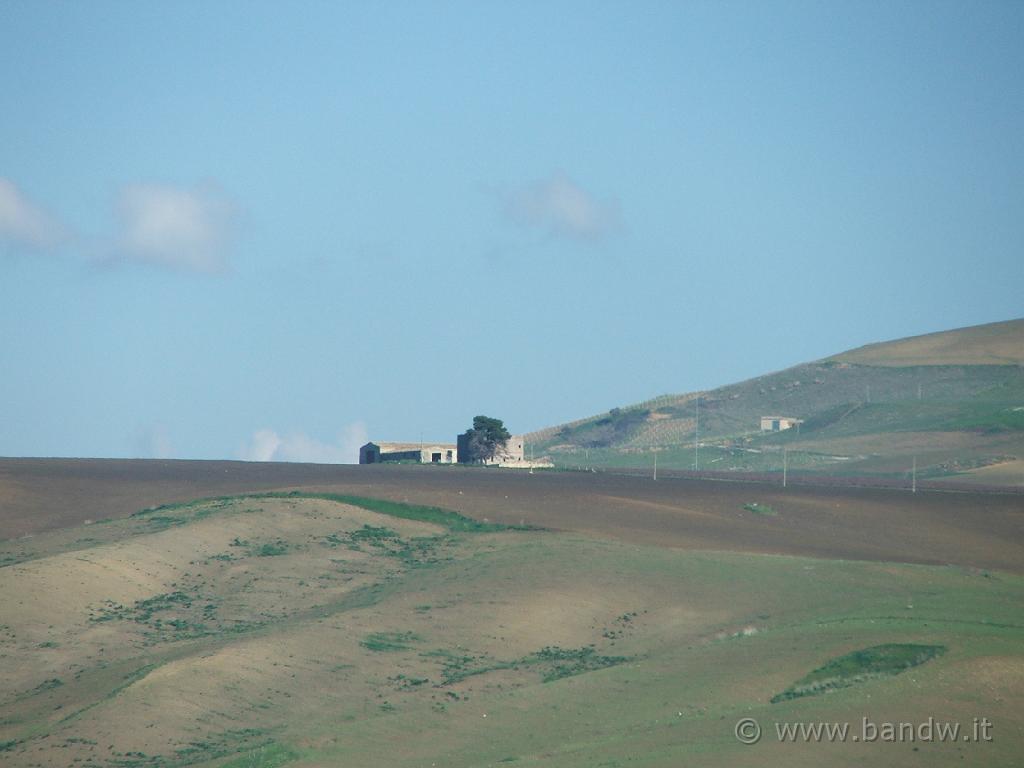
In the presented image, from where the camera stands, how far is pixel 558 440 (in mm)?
170125

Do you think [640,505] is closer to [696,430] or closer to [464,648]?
[464,648]

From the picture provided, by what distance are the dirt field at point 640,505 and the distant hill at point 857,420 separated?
109 ft

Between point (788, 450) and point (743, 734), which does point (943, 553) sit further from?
point (788, 450)

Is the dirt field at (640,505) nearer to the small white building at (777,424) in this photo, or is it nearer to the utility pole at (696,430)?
the utility pole at (696,430)

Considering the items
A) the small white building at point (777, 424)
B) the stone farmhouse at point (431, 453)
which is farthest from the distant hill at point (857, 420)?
the stone farmhouse at point (431, 453)

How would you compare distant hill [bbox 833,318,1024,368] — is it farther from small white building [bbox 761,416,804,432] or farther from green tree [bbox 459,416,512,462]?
green tree [bbox 459,416,512,462]

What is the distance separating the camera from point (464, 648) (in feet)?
116

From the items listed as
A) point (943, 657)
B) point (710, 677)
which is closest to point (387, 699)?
point (710, 677)

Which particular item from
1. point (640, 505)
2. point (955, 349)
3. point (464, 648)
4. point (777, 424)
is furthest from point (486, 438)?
point (955, 349)

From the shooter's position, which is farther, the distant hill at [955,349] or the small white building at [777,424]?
the distant hill at [955,349]

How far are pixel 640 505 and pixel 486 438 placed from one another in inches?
1689

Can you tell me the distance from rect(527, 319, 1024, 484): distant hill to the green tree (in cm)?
2695

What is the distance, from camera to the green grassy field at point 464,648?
24.2 m

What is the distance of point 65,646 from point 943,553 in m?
34.3
